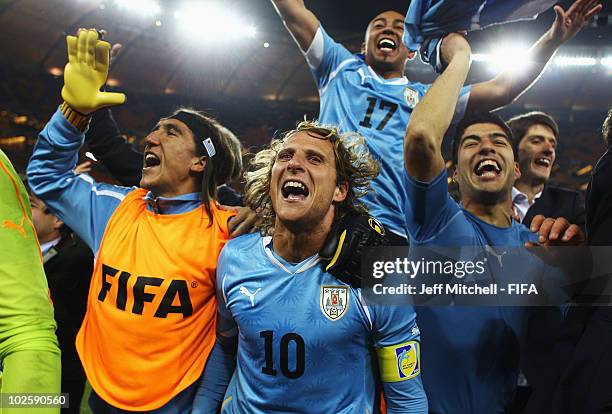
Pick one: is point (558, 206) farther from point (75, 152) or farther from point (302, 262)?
point (75, 152)

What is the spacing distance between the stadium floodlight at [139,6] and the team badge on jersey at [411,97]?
362 inches

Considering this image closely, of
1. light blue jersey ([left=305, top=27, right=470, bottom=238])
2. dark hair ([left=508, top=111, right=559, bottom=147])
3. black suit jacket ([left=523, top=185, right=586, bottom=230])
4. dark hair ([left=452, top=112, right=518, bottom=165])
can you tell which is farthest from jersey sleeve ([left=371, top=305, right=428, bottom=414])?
dark hair ([left=508, top=111, right=559, bottom=147])

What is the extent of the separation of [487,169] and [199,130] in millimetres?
1239

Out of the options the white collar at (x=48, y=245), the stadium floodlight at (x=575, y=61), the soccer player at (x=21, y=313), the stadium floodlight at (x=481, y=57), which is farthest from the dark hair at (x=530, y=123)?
the stadium floodlight at (x=575, y=61)

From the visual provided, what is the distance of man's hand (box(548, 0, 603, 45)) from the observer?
197 centimetres

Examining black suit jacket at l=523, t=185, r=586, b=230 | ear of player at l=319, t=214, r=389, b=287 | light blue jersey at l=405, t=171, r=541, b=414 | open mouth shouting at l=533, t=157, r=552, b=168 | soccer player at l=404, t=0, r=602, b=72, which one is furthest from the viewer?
open mouth shouting at l=533, t=157, r=552, b=168

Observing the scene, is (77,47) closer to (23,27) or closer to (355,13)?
(355,13)

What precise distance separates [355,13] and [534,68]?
5.48 metres

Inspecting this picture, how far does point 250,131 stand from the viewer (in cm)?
1157

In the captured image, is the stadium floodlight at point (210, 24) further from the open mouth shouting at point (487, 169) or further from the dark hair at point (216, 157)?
the open mouth shouting at point (487, 169)

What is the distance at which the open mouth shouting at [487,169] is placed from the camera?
6.82 ft

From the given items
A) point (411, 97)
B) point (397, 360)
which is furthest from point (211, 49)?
point (397, 360)

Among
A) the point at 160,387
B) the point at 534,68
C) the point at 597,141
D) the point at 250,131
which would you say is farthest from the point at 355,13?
the point at 597,141

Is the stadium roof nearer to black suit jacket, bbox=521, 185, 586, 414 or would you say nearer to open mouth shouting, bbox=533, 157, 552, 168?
open mouth shouting, bbox=533, 157, 552, 168
